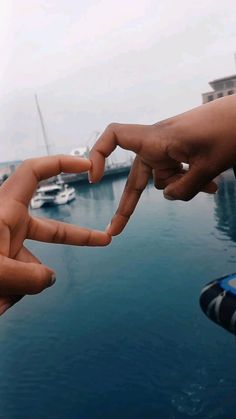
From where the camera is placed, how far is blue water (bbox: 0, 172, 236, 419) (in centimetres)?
1192

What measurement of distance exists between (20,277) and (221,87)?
3233 inches

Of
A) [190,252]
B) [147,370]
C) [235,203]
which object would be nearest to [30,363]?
[147,370]

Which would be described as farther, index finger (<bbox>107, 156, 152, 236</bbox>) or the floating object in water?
the floating object in water

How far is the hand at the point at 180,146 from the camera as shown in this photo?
2531 millimetres

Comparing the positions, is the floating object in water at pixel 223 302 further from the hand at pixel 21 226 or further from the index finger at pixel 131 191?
the hand at pixel 21 226

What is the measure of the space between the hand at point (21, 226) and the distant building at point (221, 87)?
254 feet

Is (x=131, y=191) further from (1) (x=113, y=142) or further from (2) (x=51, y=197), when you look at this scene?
(2) (x=51, y=197)

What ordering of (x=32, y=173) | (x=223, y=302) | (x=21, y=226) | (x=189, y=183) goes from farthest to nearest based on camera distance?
(x=223, y=302) < (x=189, y=183) < (x=21, y=226) < (x=32, y=173)

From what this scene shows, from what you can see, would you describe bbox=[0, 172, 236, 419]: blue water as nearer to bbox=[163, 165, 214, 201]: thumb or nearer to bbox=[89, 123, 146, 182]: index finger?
bbox=[163, 165, 214, 201]: thumb

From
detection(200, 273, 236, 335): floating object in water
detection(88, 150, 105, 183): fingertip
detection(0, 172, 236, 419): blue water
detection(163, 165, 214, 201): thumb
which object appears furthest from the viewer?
detection(0, 172, 236, 419): blue water

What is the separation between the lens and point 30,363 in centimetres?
1476

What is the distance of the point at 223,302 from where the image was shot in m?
5.61

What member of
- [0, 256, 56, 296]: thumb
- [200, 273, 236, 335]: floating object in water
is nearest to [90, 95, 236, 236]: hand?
[0, 256, 56, 296]: thumb

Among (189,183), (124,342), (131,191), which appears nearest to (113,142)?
(131,191)
